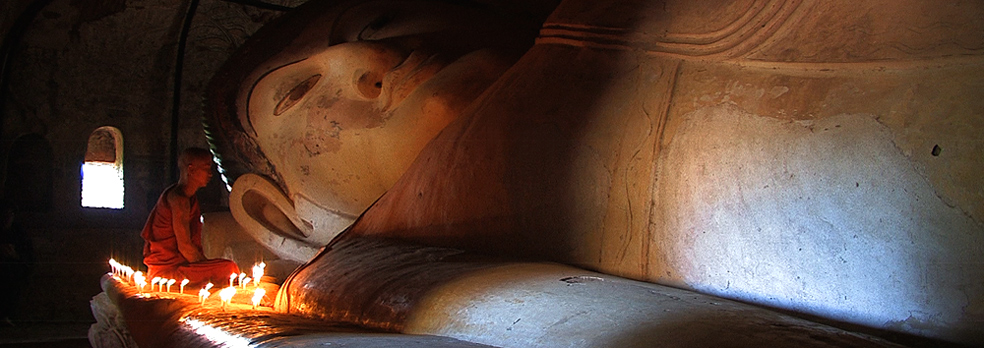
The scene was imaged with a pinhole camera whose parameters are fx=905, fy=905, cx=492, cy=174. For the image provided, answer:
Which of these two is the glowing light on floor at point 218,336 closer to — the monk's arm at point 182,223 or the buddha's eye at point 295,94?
the monk's arm at point 182,223

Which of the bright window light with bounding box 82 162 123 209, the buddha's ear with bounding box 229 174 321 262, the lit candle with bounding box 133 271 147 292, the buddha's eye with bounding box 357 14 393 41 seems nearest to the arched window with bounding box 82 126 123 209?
the bright window light with bounding box 82 162 123 209

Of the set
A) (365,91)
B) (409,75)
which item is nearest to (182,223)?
(365,91)

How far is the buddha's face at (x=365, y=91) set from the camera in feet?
16.1

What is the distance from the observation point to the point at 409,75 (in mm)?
4906

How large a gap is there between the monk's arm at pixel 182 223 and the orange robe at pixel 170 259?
0.03 m

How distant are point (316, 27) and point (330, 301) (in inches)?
92.6

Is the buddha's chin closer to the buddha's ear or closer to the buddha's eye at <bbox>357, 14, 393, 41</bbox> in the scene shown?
the buddha's eye at <bbox>357, 14, 393, 41</bbox>

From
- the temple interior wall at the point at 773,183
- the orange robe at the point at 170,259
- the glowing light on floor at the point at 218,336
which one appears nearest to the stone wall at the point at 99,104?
the orange robe at the point at 170,259

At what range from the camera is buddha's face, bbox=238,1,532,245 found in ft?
16.1

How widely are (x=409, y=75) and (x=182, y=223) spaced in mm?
1462

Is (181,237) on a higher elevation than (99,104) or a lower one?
lower

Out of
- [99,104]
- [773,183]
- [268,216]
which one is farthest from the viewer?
[99,104]

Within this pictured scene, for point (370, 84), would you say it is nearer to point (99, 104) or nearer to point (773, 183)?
point (773, 183)

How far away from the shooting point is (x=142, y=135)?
24.2ft
